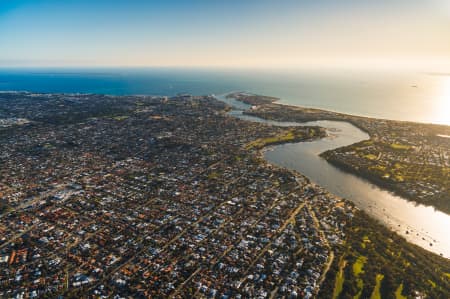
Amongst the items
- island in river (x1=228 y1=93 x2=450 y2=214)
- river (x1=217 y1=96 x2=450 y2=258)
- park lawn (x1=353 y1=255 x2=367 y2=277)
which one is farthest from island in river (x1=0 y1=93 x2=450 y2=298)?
island in river (x1=228 y1=93 x2=450 y2=214)

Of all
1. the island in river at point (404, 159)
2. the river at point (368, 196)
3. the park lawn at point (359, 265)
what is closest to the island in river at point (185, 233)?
the park lawn at point (359, 265)

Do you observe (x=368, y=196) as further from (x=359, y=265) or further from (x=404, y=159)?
(x=404, y=159)

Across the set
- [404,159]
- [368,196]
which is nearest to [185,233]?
[368,196]

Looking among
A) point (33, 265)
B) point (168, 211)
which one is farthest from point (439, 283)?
point (33, 265)

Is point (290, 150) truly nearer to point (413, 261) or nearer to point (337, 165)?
point (337, 165)

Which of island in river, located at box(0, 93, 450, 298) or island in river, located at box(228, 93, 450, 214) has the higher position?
island in river, located at box(228, 93, 450, 214)

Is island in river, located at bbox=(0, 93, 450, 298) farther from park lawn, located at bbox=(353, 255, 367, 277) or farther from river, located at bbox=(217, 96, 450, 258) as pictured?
river, located at bbox=(217, 96, 450, 258)
